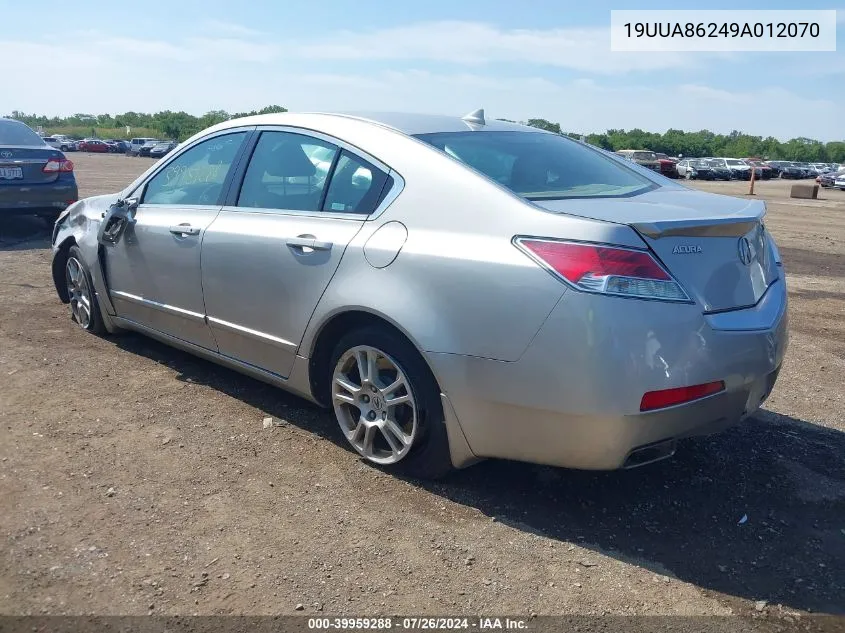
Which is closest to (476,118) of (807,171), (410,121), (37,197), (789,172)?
(410,121)

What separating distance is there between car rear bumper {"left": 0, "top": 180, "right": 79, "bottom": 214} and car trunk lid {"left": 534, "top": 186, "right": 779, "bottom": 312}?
902cm

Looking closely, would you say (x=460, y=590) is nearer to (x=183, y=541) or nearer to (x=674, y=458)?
(x=183, y=541)

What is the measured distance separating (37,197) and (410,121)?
8083 millimetres

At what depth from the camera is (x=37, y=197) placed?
10.4 m

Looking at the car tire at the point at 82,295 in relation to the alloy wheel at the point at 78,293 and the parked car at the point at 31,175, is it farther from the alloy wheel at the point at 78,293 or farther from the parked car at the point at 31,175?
the parked car at the point at 31,175

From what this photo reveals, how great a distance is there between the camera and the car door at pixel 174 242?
4.54m

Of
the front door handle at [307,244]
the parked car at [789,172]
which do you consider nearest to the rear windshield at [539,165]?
the front door handle at [307,244]

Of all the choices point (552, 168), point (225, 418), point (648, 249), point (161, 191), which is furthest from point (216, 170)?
point (648, 249)

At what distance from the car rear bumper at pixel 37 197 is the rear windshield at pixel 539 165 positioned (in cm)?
827

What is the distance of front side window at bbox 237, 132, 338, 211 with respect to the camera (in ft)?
13.1

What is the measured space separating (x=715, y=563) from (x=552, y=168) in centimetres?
189

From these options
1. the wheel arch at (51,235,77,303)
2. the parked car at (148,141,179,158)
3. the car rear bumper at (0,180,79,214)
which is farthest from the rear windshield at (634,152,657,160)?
the wheel arch at (51,235,77,303)

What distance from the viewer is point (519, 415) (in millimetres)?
3107

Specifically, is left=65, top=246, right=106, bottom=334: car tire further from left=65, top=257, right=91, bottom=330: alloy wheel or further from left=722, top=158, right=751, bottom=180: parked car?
left=722, top=158, right=751, bottom=180: parked car
